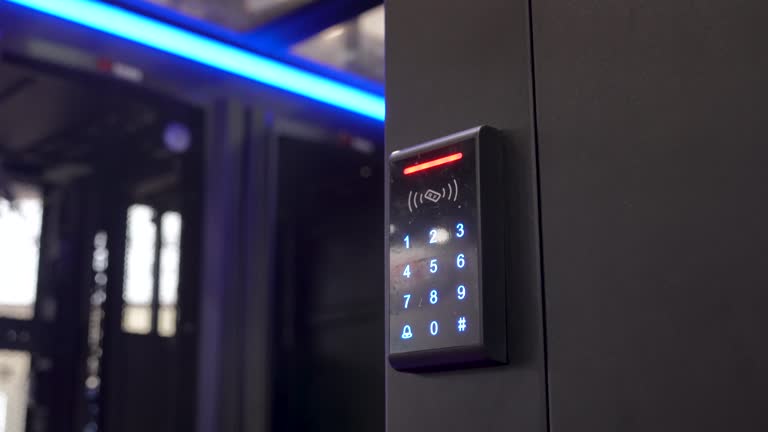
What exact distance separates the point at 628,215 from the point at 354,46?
0.94 meters

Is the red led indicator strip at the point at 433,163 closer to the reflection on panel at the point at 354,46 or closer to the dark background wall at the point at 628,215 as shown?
the dark background wall at the point at 628,215

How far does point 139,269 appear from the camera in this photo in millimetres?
1213

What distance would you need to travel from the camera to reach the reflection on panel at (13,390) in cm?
106

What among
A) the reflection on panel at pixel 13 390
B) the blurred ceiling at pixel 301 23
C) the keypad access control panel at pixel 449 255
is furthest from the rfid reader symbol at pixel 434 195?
the reflection on panel at pixel 13 390

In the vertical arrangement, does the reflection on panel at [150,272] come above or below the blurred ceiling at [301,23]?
below

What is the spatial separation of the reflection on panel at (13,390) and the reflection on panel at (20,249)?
0.05 m

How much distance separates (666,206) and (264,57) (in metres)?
1.11

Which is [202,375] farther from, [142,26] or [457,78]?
[457,78]

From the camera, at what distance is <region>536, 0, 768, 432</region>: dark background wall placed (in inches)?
9.4

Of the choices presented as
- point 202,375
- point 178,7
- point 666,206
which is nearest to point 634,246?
point 666,206

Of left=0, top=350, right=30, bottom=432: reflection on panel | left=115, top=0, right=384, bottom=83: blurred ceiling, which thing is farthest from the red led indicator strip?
left=0, top=350, right=30, bottom=432: reflection on panel

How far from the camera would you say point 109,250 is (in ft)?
3.87

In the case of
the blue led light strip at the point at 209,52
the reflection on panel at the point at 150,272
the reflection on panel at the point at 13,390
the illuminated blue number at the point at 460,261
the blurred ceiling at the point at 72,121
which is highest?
the blue led light strip at the point at 209,52

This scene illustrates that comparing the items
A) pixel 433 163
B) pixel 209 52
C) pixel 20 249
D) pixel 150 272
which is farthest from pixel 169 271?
pixel 433 163
